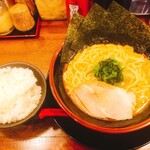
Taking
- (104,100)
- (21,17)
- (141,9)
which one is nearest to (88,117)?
(104,100)

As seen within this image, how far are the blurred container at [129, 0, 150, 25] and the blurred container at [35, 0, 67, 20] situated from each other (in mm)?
523

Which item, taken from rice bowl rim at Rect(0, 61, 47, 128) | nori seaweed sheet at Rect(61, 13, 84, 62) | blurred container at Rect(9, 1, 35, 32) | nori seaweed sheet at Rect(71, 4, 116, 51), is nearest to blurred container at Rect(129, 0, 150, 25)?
nori seaweed sheet at Rect(71, 4, 116, 51)

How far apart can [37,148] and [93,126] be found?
1.31ft

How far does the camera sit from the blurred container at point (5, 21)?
190cm

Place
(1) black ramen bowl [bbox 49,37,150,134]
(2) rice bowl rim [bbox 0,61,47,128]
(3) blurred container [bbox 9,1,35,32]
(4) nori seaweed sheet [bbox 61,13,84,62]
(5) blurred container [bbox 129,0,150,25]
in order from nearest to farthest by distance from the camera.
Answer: (1) black ramen bowl [bbox 49,37,150,134], (2) rice bowl rim [bbox 0,61,47,128], (4) nori seaweed sheet [bbox 61,13,84,62], (3) blurred container [bbox 9,1,35,32], (5) blurred container [bbox 129,0,150,25]

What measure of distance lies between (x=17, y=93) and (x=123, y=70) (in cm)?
63

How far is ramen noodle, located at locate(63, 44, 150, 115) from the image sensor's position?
1436 mm

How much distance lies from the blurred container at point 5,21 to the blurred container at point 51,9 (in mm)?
233

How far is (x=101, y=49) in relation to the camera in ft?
5.38

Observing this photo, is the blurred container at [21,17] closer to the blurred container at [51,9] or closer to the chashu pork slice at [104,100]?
the blurred container at [51,9]

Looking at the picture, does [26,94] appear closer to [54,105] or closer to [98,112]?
[54,105]

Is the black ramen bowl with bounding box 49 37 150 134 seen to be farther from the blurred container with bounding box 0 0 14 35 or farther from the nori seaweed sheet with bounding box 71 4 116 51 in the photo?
the blurred container with bounding box 0 0 14 35

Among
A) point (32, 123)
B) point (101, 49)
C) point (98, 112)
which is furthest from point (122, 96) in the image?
point (32, 123)

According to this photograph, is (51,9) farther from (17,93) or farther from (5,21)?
(17,93)
